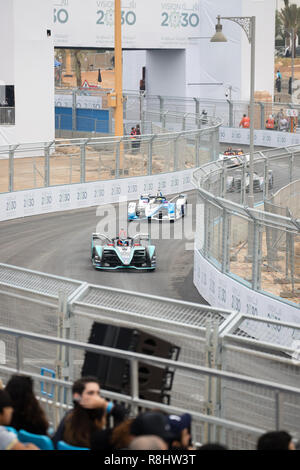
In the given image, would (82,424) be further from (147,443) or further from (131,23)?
(131,23)

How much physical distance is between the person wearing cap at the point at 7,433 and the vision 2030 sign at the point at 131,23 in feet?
141

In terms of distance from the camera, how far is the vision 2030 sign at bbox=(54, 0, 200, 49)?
4747 centimetres

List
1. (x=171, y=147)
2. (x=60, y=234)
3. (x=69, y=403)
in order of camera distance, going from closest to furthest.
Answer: (x=69, y=403)
(x=60, y=234)
(x=171, y=147)

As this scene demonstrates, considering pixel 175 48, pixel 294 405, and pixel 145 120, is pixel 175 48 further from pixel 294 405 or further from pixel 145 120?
pixel 294 405

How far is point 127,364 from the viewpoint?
8133 millimetres

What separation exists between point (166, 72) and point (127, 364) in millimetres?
49908

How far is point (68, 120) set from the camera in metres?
52.7

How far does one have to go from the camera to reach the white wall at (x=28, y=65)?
40.2 meters

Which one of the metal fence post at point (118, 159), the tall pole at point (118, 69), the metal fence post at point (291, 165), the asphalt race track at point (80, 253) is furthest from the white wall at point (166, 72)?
the metal fence post at point (291, 165)

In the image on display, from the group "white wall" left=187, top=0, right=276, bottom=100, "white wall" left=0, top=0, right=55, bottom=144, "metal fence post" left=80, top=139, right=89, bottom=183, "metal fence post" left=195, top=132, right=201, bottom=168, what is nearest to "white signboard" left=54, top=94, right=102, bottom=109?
"white wall" left=187, top=0, right=276, bottom=100

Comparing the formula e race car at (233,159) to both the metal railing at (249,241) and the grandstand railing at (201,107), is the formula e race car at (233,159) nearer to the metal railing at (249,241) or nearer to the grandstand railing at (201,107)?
the metal railing at (249,241)

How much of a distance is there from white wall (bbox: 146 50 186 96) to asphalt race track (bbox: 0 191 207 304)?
27162 millimetres

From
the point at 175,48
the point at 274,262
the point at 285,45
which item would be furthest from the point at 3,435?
the point at 285,45

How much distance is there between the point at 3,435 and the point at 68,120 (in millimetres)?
47755
